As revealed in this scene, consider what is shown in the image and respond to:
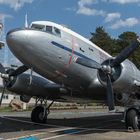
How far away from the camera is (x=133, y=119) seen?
54.9 feet

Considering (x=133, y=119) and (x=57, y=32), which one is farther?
(x=57, y=32)

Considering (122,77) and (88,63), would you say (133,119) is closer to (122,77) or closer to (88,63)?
(122,77)

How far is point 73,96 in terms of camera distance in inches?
818

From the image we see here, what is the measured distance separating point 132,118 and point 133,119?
0.07 m

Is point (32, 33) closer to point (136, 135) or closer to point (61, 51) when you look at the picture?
point (61, 51)

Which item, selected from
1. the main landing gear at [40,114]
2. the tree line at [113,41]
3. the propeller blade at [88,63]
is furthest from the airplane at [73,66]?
the tree line at [113,41]

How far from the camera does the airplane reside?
627 inches

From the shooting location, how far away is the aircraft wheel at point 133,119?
54.7ft

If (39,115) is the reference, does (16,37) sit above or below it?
above

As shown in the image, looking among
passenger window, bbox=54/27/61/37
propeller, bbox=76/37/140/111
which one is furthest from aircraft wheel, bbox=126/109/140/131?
passenger window, bbox=54/27/61/37

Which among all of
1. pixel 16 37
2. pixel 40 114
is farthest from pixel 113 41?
pixel 16 37

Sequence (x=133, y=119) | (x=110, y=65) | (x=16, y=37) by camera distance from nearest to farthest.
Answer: (x=16, y=37), (x=133, y=119), (x=110, y=65)

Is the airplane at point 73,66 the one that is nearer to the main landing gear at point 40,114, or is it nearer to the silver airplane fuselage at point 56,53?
the silver airplane fuselage at point 56,53

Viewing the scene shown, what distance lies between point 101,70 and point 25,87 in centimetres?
519
